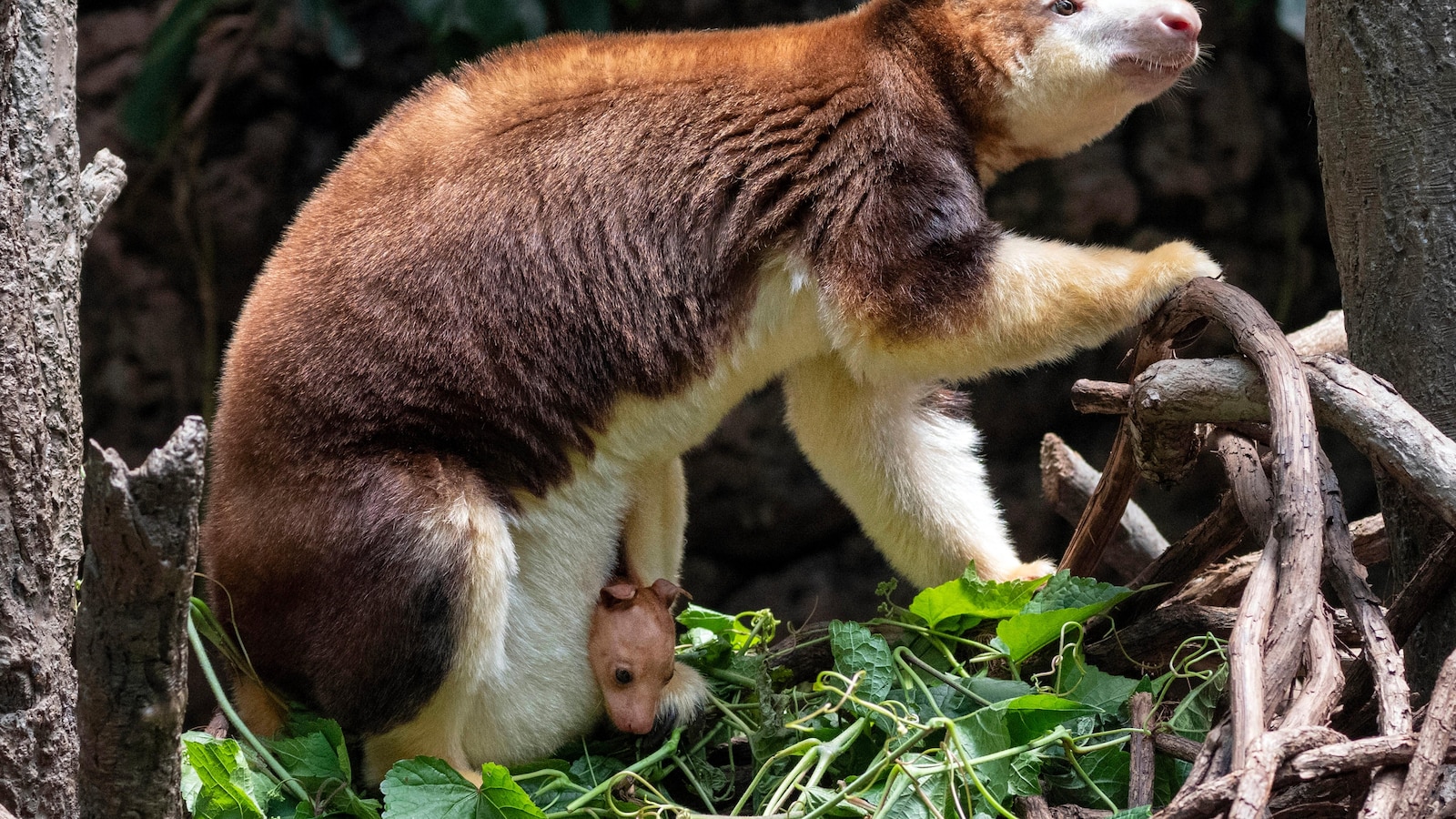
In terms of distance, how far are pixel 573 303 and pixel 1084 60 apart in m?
1.46

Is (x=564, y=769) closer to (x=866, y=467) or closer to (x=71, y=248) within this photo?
(x=866, y=467)

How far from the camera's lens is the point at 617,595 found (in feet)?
10.5

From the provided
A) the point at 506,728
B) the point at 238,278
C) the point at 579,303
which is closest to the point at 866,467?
the point at 579,303

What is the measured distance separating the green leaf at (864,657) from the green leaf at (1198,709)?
0.65m

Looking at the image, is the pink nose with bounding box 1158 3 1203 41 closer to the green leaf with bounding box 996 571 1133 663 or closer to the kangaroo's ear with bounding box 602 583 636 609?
the green leaf with bounding box 996 571 1133 663

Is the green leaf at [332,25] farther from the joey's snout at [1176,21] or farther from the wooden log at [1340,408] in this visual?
the wooden log at [1340,408]

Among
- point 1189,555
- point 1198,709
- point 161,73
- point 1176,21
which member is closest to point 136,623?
point 1198,709

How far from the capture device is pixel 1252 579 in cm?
217

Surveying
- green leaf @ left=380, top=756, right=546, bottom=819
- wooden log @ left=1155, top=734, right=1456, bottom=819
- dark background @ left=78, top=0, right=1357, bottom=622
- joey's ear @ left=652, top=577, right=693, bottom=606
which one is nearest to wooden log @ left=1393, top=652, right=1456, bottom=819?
wooden log @ left=1155, top=734, right=1456, bottom=819

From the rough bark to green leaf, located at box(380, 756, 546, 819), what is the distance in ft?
1.90

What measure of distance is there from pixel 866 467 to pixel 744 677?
714 mm

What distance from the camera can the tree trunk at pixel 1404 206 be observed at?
2.54 meters

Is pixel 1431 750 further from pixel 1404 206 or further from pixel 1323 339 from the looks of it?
pixel 1323 339

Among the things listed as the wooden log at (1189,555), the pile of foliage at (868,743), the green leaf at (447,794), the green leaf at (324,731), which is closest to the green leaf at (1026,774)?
the pile of foliage at (868,743)
